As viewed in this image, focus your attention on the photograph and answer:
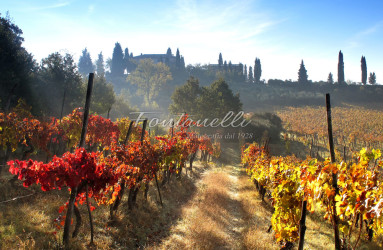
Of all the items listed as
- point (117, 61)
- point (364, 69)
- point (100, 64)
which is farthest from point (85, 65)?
point (364, 69)

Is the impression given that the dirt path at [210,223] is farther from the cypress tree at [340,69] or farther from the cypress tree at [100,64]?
the cypress tree at [100,64]

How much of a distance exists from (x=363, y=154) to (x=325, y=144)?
142 ft

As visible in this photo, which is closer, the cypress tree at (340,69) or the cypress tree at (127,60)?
the cypress tree at (340,69)

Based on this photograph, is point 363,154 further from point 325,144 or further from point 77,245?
point 325,144

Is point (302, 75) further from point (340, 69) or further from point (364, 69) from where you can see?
point (364, 69)

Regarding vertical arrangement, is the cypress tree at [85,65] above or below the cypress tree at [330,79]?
above

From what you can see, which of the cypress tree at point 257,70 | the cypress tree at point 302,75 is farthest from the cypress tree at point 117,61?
the cypress tree at point 302,75

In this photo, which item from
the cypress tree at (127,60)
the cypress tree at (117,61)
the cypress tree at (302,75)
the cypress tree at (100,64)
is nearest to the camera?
the cypress tree at (302,75)

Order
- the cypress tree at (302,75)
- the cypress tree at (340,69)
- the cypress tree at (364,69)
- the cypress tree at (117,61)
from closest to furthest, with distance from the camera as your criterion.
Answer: the cypress tree at (340,69) < the cypress tree at (364,69) < the cypress tree at (302,75) < the cypress tree at (117,61)

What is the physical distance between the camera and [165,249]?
6809 mm

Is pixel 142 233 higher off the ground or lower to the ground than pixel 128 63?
lower

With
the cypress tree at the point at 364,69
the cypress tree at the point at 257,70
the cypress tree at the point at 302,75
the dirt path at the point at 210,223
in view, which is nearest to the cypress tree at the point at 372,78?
the cypress tree at the point at 364,69

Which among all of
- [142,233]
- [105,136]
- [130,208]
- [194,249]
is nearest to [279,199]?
[194,249]

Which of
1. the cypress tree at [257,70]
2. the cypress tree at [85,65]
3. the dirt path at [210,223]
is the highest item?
the cypress tree at [85,65]
